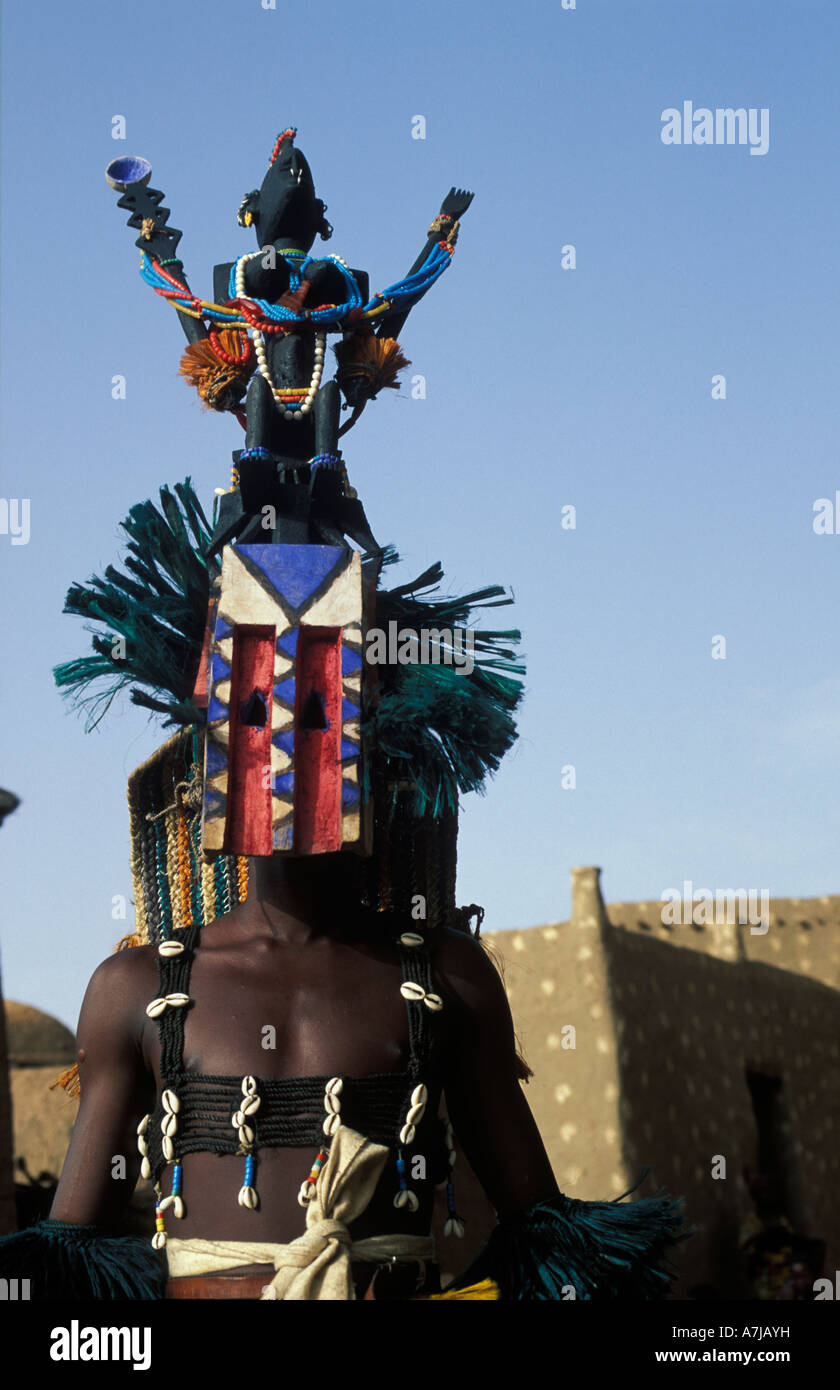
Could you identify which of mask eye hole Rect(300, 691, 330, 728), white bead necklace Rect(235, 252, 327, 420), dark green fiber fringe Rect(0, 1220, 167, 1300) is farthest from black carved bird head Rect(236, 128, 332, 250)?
dark green fiber fringe Rect(0, 1220, 167, 1300)

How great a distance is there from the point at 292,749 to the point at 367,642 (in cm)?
29

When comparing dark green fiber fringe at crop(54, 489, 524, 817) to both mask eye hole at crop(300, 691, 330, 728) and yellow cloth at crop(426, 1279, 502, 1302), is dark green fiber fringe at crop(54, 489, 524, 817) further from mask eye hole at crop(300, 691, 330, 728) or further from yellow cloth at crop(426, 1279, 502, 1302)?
yellow cloth at crop(426, 1279, 502, 1302)

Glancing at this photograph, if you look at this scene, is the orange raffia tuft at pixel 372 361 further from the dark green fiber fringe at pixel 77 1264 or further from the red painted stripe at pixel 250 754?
the dark green fiber fringe at pixel 77 1264

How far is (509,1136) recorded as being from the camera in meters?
3.11

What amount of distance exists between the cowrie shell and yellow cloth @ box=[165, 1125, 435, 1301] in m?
0.50

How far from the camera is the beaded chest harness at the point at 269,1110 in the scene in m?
2.89

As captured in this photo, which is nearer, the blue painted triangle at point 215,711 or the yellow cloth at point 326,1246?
the yellow cloth at point 326,1246

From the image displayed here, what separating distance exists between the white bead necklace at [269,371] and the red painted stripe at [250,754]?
1.77 ft

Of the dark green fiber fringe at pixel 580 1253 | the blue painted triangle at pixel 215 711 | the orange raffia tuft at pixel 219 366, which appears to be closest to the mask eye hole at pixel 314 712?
the blue painted triangle at pixel 215 711

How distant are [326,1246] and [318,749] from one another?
3.08 ft

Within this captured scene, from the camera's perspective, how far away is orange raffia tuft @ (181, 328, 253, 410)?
348 centimetres
